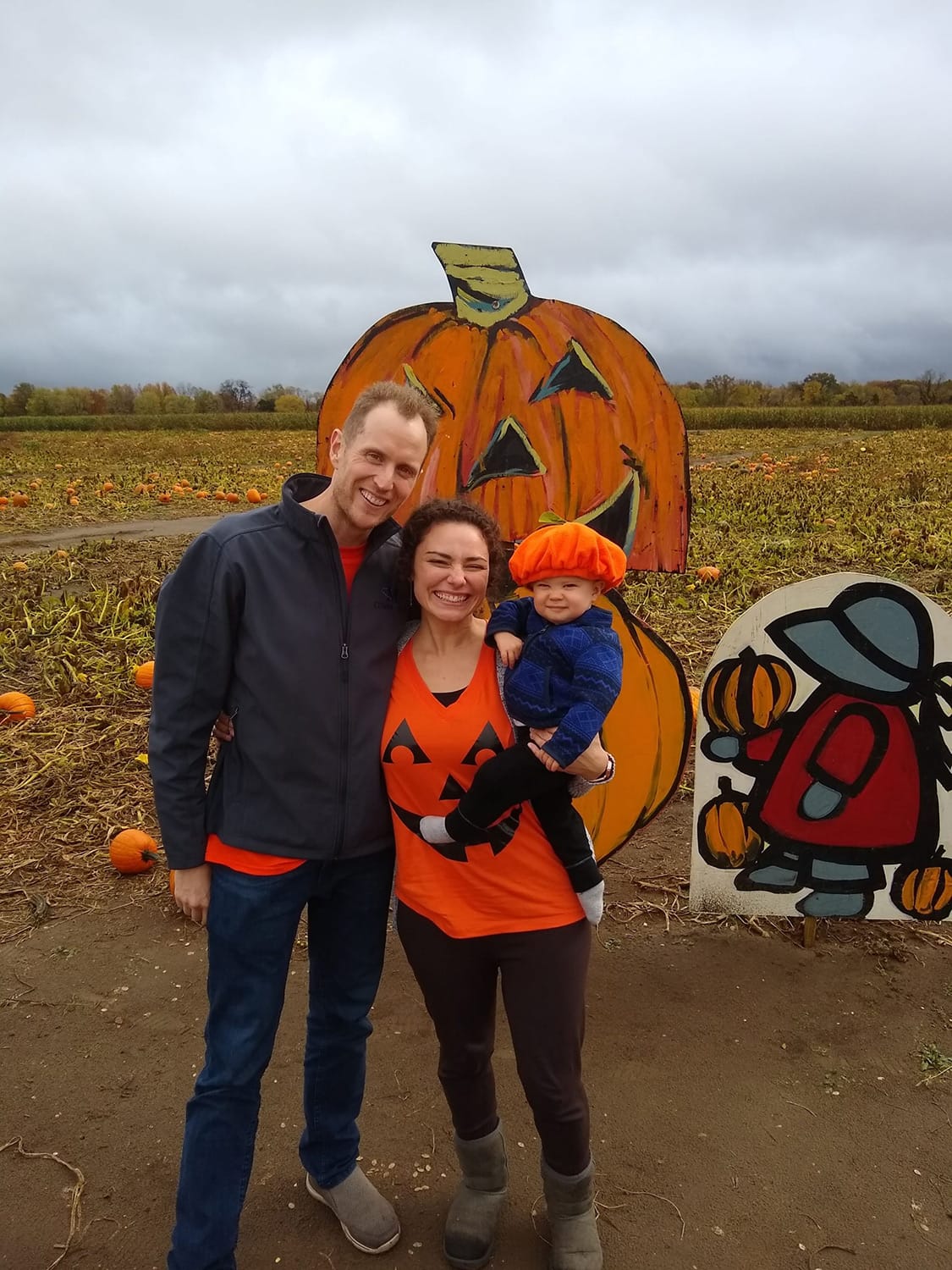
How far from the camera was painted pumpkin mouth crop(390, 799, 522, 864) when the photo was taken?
2.06 meters

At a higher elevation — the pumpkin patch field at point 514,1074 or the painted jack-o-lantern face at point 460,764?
the painted jack-o-lantern face at point 460,764

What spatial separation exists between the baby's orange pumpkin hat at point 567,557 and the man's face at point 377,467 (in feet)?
1.02

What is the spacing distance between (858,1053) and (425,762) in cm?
203

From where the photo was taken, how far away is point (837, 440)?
27625 millimetres

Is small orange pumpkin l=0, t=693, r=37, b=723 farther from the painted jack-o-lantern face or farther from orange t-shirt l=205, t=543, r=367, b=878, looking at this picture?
the painted jack-o-lantern face

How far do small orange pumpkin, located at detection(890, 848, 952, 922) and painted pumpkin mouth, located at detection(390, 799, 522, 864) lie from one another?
1.90 metres

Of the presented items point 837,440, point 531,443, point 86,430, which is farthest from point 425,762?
point 86,430

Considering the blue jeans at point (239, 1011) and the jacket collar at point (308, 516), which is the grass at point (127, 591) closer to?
the blue jeans at point (239, 1011)

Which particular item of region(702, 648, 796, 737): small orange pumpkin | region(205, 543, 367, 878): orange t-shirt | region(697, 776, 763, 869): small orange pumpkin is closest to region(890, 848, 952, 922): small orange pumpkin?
region(697, 776, 763, 869): small orange pumpkin

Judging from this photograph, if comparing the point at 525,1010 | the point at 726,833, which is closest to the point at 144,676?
the point at 726,833

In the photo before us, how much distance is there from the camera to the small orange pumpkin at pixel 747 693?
124 inches

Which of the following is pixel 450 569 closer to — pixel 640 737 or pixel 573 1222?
pixel 640 737

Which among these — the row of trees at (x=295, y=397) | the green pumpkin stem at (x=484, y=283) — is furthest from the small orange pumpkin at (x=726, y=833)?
the row of trees at (x=295, y=397)

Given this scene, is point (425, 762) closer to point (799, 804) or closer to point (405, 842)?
point (405, 842)
